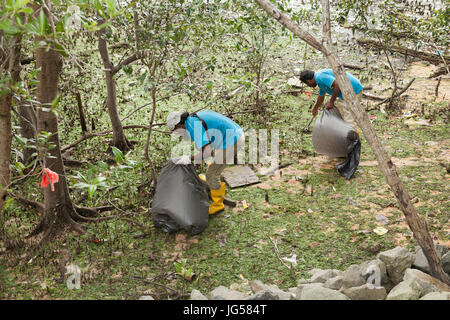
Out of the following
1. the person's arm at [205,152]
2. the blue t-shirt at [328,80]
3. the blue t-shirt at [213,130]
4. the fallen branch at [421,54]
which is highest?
the fallen branch at [421,54]

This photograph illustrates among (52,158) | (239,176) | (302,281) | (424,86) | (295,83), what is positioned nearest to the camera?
(302,281)

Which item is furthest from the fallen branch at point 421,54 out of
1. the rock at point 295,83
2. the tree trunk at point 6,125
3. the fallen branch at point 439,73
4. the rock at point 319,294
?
the tree trunk at point 6,125

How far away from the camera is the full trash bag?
5.11 m

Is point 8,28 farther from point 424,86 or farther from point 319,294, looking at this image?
point 424,86

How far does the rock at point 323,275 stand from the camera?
3320 millimetres

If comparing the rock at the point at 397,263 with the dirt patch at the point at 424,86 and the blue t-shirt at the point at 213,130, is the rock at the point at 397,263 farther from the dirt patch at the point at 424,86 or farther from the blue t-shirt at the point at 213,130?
the dirt patch at the point at 424,86

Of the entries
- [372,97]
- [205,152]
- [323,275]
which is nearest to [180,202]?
[205,152]

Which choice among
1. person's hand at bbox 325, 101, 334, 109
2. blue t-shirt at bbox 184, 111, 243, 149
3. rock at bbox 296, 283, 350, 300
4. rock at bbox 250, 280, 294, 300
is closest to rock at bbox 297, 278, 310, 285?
rock at bbox 250, 280, 294, 300

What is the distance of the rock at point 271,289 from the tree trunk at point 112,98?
10.2ft

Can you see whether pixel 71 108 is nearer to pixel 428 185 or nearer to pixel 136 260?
pixel 136 260

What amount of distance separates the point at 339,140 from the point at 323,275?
225 centimetres

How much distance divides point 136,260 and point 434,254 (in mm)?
2441

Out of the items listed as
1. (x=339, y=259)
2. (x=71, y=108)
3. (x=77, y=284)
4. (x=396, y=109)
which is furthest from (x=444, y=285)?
(x=71, y=108)

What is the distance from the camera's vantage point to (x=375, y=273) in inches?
126
